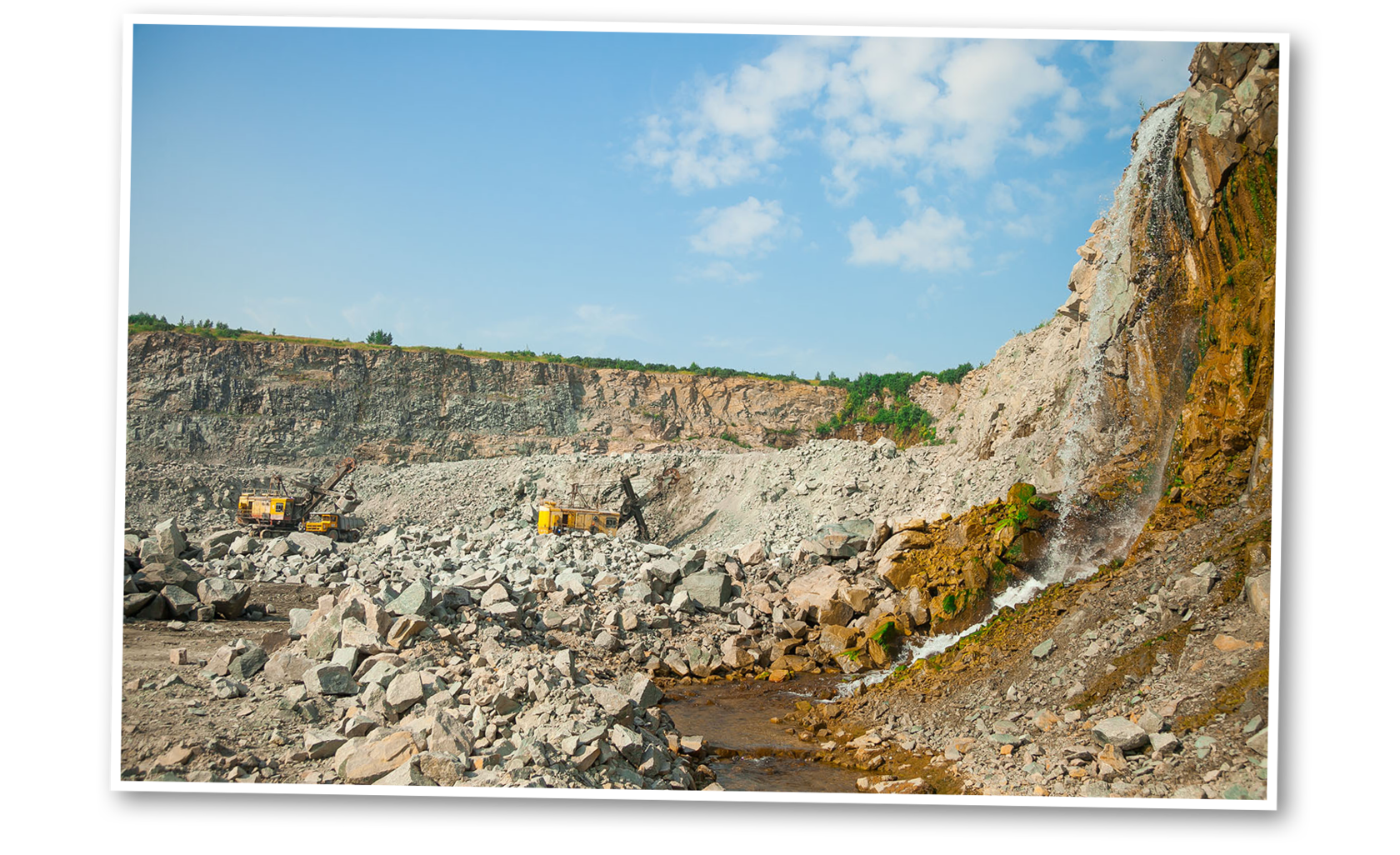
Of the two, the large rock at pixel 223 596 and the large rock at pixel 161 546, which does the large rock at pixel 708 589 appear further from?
the large rock at pixel 161 546

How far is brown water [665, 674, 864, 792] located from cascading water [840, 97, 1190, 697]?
2.30 feet

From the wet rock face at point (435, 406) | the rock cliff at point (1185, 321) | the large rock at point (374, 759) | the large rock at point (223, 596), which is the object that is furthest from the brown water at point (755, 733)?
the wet rock face at point (435, 406)

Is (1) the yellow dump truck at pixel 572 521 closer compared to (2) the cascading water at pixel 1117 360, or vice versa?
(2) the cascading water at pixel 1117 360

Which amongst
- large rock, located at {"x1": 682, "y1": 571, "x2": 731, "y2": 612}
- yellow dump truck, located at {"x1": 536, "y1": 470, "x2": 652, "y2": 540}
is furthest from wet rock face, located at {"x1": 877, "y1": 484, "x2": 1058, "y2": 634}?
yellow dump truck, located at {"x1": 536, "y1": 470, "x2": 652, "y2": 540}

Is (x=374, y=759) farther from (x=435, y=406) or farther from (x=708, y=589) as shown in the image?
(x=435, y=406)

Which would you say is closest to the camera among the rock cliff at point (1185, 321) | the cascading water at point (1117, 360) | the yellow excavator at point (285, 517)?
the rock cliff at point (1185, 321)

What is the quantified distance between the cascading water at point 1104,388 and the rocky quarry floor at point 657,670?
41 cm

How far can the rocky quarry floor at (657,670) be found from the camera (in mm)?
4141

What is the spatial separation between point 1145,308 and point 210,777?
311 inches

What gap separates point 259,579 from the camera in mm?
9648

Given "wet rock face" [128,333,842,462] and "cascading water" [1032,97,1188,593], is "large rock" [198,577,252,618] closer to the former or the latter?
"cascading water" [1032,97,1188,593]

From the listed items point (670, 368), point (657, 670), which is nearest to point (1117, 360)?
point (657, 670)

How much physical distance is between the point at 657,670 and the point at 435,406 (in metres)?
20.6

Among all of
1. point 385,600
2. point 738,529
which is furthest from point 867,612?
point 738,529
